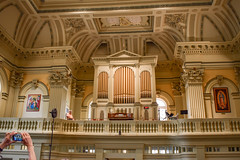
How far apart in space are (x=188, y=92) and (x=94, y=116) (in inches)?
212

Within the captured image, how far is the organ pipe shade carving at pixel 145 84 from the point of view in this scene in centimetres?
1457

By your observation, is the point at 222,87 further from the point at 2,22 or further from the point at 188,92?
the point at 2,22

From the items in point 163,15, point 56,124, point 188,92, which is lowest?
point 56,124

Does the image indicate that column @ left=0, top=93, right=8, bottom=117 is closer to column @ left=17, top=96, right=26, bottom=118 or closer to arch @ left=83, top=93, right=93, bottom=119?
column @ left=17, top=96, right=26, bottom=118

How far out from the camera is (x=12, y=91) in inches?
579

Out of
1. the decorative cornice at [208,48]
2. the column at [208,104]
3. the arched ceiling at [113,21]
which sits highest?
the arched ceiling at [113,21]

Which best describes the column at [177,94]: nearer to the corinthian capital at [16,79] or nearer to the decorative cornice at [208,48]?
the decorative cornice at [208,48]

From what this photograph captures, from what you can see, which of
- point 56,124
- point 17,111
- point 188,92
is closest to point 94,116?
point 56,124

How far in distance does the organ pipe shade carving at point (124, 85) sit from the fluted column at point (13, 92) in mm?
5722

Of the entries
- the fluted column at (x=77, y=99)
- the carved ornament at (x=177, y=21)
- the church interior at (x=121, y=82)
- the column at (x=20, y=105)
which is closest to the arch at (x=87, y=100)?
the fluted column at (x=77, y=99)

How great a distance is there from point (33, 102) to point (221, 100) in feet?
34.5

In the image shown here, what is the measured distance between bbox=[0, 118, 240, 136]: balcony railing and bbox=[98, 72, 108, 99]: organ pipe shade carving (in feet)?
9.17

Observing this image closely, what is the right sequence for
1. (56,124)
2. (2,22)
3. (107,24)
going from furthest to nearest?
(107,24)
(2,22)
(56,124)

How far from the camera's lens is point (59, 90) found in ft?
47.4
